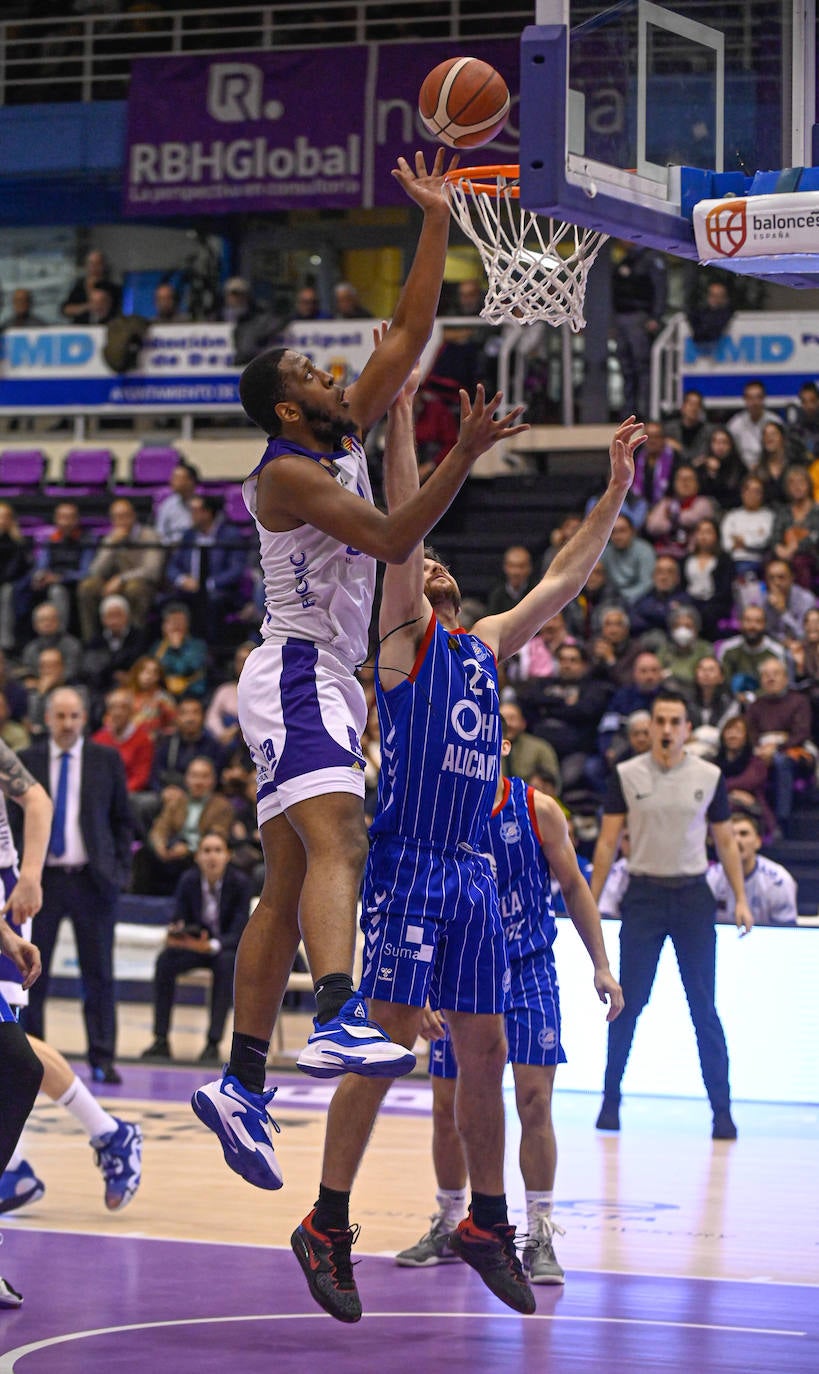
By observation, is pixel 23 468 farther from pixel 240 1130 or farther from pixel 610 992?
pixel 240 1130

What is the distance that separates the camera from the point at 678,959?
10531 mm

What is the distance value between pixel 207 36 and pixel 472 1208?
59.2 ft

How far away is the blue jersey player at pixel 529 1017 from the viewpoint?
273 inches

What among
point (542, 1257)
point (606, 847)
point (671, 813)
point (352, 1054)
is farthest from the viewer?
point (606, 847)

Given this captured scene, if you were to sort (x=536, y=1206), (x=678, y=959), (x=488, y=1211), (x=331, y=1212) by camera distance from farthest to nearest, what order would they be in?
(x=678, y=959)
(x=536, y=1206)
(x=488, y=1211)
(x=331, y=1212)

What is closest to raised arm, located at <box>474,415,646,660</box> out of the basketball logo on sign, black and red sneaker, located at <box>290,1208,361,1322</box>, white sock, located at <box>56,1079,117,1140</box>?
the basketball logo on sign

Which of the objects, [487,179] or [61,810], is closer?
[487,179]

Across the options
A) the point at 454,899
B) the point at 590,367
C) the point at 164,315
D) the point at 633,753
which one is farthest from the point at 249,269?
the point at 454,899

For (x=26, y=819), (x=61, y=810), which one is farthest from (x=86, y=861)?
(x=26, y=819)

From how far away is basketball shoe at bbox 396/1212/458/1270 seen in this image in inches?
281

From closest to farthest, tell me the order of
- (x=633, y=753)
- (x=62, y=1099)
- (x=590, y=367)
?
1. (x=62, y=1099)
2. (x=633, y=753)
3. (x=590, y=367)

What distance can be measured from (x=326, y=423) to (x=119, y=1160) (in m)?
3.81

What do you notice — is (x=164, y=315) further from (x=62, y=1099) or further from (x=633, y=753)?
(x=62, y=1099)

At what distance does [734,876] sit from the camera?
1076 centimetres
